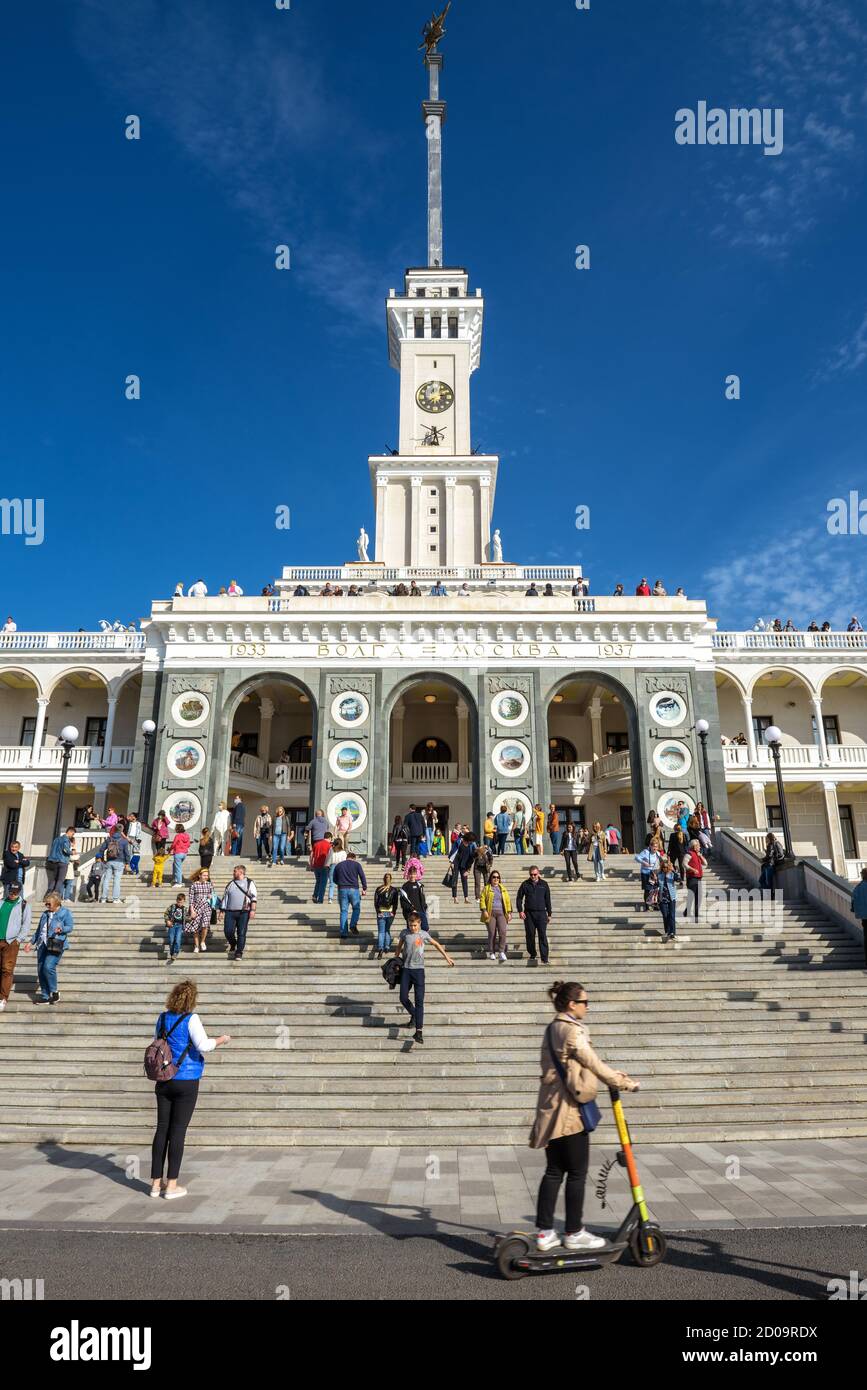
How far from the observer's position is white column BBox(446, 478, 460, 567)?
1732 inches

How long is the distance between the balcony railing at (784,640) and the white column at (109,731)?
957 inches

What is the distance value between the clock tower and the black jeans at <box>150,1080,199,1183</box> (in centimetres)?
3477

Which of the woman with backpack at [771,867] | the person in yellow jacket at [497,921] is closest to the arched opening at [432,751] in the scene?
the woman with backpack at [771,867]

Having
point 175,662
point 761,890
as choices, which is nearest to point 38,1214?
point 761,890

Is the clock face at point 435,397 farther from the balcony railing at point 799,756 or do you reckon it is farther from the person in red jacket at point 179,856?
the person in red jacket at point 179,856

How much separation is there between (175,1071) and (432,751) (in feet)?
90.4

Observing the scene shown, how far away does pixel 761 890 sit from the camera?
1922 centimetres

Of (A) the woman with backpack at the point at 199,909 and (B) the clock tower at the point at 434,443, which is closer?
(A) the woman with backpack at the point at 199,909

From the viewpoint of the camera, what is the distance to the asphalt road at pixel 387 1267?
523 cm

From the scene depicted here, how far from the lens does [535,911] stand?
14.4 metres

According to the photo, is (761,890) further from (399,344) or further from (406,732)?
(399,344)

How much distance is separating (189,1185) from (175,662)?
2351 cm

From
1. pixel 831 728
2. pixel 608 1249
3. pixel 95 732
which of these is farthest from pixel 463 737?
pixel 608 1249

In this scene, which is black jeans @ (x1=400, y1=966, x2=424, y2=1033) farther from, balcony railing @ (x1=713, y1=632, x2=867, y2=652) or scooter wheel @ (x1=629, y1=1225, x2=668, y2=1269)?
balcony railing @ (x1=713, y1=632, x2=867, y2=652)
